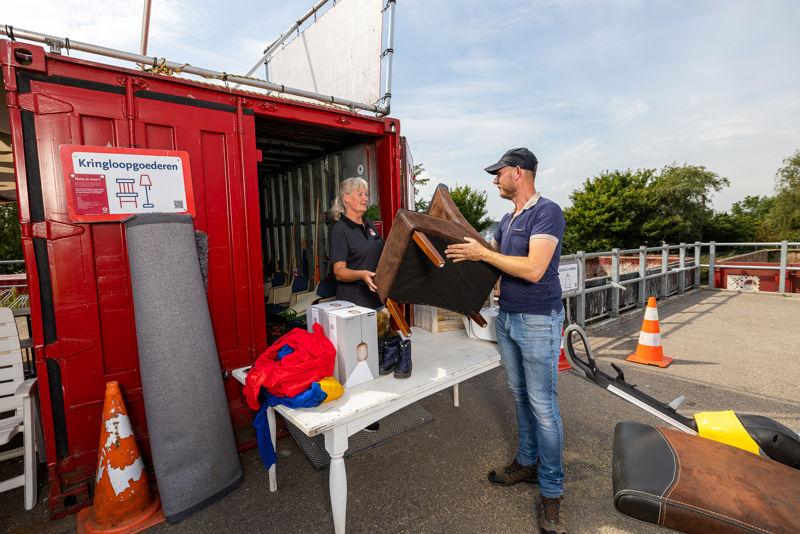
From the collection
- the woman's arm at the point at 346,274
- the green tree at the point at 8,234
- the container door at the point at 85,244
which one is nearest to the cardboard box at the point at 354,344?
the woman's arm at the point at 346,274

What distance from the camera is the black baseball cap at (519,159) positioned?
7.36ft

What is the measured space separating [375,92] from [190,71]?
5.66 feet

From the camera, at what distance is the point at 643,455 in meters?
1.50

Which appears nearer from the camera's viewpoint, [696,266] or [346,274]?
[346,274]

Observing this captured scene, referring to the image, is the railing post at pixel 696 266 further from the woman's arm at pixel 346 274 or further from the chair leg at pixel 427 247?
the chair leg at pixel 427 247

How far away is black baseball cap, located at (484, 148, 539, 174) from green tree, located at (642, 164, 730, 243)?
113 ft

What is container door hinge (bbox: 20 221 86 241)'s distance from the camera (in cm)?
222

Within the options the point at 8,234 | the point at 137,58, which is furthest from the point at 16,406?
the point at 8,234

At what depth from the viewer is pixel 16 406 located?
2506 millimetres

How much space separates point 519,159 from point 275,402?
76.2 inches

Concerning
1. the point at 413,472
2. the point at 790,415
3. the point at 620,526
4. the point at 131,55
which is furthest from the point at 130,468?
the point at 790,415

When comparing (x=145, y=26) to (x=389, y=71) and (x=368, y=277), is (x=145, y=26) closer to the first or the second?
(x=389, y=71)

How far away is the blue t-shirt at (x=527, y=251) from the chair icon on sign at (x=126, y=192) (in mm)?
2449

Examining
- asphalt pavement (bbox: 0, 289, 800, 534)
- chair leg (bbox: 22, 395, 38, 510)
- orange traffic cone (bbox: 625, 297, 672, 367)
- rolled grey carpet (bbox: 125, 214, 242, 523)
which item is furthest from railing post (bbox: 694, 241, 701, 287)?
chair leg (bbox: 22, 395, 38, 510)
